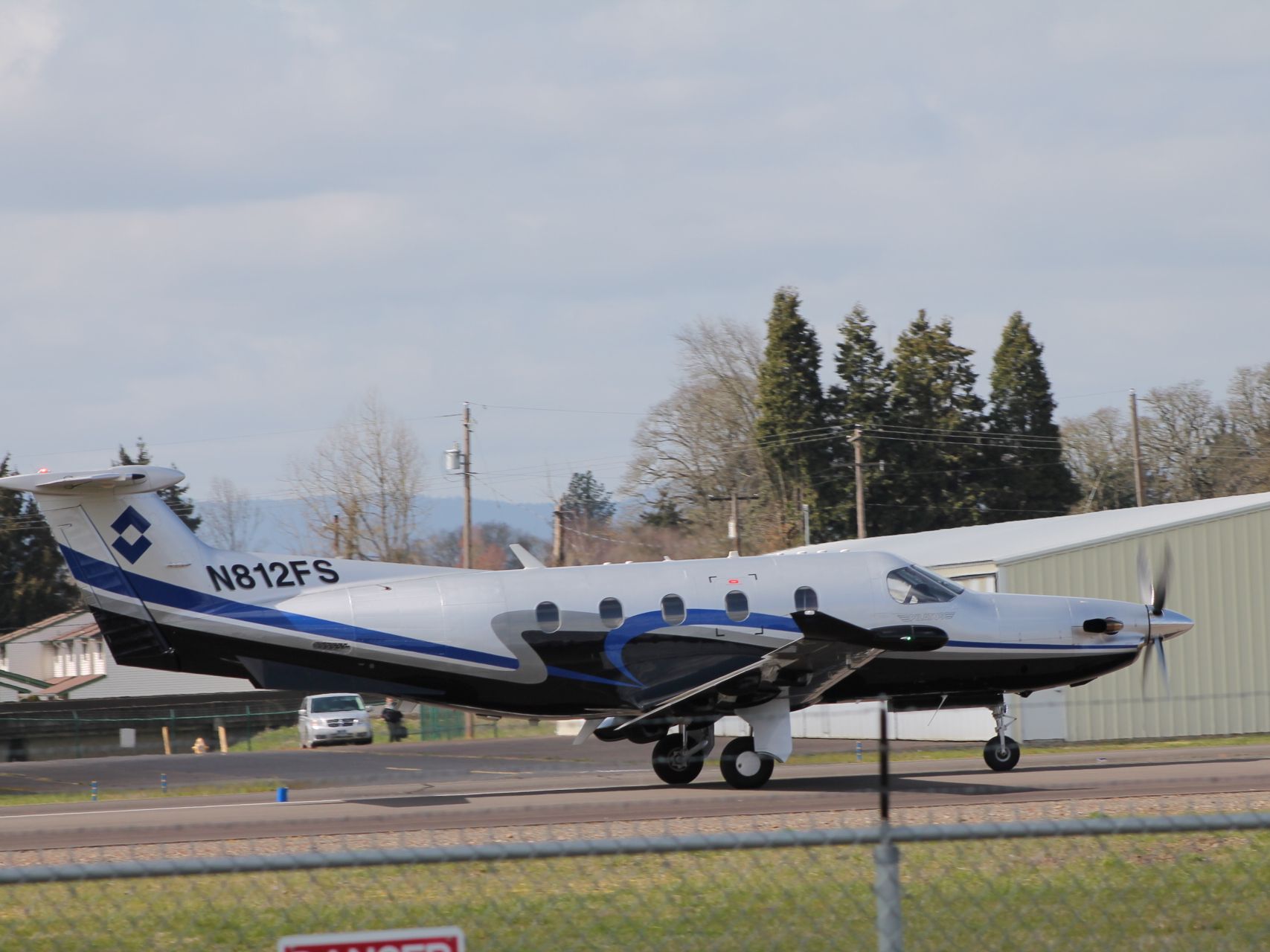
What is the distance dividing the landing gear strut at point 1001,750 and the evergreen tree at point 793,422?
157 ft

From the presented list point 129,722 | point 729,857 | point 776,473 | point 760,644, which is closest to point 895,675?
point 760,644

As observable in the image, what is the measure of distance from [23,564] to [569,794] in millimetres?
64012

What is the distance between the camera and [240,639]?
699 inches

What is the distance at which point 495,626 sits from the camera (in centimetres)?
1784

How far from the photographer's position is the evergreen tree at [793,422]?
6875 centimetres

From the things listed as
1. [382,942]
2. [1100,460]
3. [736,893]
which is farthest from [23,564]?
[382,942]

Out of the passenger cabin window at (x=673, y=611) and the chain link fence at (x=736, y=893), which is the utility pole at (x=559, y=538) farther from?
the chain link fence at (x=736, y=893)

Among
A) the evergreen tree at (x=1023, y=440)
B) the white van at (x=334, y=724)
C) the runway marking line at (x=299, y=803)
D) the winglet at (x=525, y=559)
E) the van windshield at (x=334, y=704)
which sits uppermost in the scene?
the evergreen tree at (x=1023, y=440)

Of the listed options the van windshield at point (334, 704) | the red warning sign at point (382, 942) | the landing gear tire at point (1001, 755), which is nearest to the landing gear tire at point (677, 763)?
the landing gear tire at point (1001, 755)

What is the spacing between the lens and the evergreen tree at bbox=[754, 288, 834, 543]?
226ft

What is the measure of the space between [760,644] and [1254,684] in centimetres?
1576

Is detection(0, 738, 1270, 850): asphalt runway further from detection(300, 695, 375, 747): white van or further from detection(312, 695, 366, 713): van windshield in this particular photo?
detection(312, 695, 366, 713): van windshield

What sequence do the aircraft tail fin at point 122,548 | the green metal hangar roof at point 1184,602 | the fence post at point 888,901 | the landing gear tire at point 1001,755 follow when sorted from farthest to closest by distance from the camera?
the green metal hangar roof at point 1184,602, the landing gear tire at point 1001,755, the aircraft tail fin at point 122,548, the fence post at point 888,901

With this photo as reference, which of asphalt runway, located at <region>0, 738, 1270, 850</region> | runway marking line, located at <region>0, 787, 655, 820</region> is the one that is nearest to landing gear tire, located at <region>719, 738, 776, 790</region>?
asphalt runway, located at <region>0, 738, 1270, 850</region>
